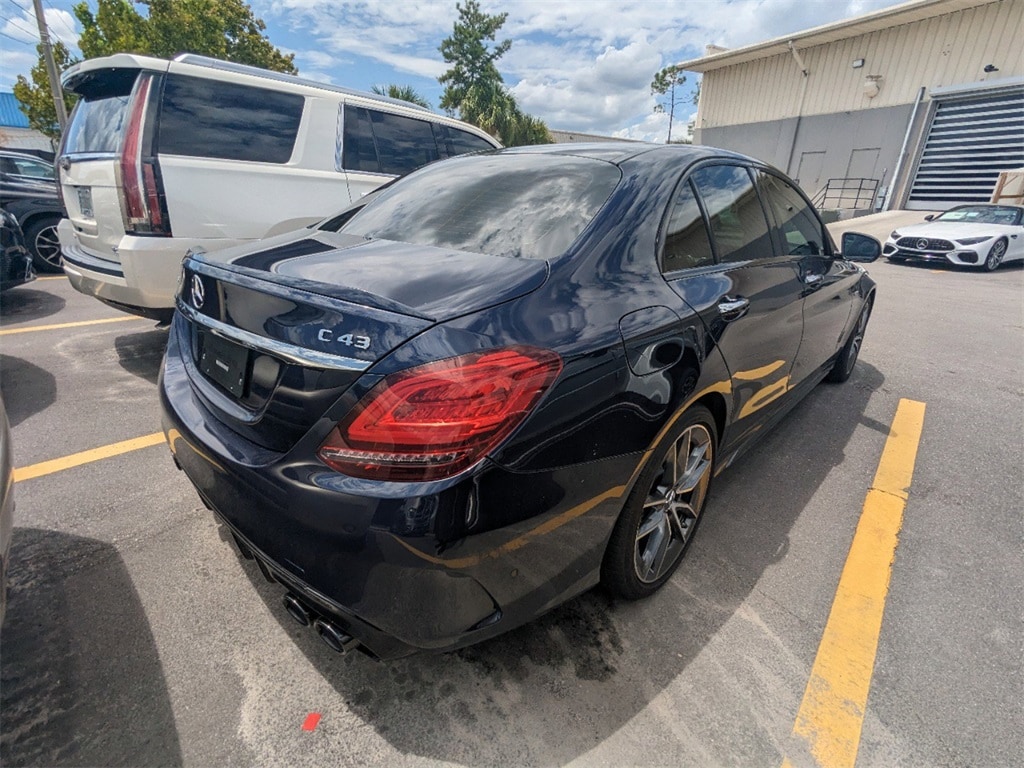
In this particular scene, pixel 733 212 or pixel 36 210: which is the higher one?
pixel 733 212

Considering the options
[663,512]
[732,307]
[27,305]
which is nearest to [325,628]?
[663,512]

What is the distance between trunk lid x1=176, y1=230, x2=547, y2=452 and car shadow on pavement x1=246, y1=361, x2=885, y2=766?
85cm

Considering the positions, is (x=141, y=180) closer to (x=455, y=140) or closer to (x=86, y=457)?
(x=86, y=457)

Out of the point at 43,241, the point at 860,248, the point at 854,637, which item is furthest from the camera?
the point at 43,241

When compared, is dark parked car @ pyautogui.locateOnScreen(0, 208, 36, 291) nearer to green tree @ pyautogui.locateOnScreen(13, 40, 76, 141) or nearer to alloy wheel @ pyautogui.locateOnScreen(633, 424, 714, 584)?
alloy wheel @ pyautogui.locateOnScreen(633, 424, 714, 584)

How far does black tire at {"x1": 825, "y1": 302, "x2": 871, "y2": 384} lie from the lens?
416cm

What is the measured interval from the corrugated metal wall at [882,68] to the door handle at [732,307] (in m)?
22.9

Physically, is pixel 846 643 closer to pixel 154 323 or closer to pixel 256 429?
pixel 256 429

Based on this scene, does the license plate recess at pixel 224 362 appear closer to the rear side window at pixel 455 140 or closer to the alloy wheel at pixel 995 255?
the rear side window at pixel 455 140

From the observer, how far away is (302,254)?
1783 millimetres

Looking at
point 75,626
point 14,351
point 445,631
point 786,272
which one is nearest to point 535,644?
point 445,631

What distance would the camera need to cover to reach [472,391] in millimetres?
1246

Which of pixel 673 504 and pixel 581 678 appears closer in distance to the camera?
pixel 581 678

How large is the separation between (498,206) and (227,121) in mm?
2783
